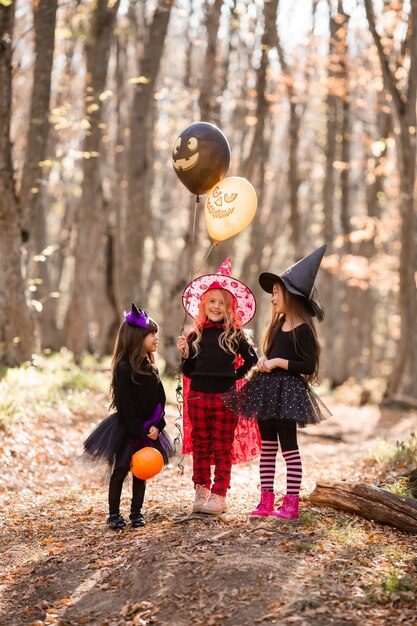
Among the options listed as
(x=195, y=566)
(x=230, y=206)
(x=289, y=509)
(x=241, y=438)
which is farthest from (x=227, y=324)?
(x=195, y=566)

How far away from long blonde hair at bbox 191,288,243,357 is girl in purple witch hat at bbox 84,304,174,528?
386 millimetres

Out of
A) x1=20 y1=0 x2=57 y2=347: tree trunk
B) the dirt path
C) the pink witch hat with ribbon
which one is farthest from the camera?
x1=20 y1=0 x2=57 y2=347: tree trunk

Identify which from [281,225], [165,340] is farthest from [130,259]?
[281,225]

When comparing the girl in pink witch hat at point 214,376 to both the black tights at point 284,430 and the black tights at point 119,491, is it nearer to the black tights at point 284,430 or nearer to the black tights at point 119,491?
the black tights at point 284,430

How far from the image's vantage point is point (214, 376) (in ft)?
19.3

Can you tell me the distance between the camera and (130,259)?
13898 millimetres

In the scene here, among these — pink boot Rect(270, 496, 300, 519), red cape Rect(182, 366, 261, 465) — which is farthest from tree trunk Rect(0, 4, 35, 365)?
pink boot Rect(270, 496, 300, 519)

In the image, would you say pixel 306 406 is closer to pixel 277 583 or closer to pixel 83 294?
pixel 277 583

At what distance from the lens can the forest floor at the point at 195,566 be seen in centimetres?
415

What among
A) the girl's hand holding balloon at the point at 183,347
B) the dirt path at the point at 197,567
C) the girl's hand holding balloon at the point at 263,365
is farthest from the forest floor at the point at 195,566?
the girl's hand holding balloon at the point at 183,347

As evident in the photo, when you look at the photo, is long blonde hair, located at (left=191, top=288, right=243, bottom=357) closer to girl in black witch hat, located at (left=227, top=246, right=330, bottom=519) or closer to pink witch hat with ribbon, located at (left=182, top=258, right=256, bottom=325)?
pink witch hat with ribbon, located at (left=182, top=258, right=256, bottom=325)

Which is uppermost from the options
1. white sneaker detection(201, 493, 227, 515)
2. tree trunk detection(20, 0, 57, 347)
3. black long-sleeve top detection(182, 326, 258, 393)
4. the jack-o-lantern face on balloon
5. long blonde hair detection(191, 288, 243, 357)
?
A: tree trunk detection(20, 0, 57, 347)

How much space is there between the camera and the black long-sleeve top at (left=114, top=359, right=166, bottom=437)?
5.65m

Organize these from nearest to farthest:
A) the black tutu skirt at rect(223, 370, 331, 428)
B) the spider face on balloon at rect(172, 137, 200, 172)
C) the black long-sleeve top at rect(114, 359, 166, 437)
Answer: the black tutu skirt at rect(223, 370, 331, 428), the black long-sleeve top at rect(114, 359, 166, 437), the spider face on balloon at rect(172, 137, 200, 172)
